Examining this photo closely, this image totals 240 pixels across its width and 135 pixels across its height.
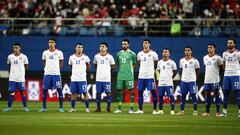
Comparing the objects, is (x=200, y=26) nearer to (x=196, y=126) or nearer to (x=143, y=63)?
A: (x=143, y=63)

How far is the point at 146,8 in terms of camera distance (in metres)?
34.4

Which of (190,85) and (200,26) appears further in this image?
(200,26)

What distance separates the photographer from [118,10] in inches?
1361

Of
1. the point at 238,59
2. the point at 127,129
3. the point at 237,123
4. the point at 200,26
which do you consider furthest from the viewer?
the point at 200,26

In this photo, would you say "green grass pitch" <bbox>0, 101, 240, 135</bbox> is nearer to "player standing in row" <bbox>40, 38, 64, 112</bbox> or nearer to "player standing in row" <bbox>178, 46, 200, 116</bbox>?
"player standing in row" <bbox>178, 46, 200, 116</bbox>

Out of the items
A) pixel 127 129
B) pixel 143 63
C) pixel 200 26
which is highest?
pixel 200 26

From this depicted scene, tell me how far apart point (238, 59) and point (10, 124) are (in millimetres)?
8345

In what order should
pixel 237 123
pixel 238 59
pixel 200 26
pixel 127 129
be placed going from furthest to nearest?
pixel 200 26, pixel 238 59, pixel 237 123, pixel 127 129

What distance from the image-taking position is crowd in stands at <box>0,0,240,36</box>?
33625 mm

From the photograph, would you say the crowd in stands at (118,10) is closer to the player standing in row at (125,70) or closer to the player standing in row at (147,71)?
the player standing in row at (147,71)

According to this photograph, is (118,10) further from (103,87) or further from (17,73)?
(17,73)

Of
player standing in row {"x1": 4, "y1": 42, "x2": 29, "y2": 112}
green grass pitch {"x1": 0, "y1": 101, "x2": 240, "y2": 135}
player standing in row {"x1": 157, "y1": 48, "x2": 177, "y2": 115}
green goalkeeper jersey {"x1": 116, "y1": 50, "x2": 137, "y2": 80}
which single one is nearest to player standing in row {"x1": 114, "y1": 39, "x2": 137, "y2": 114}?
green goalkeeper jersey {"x1": 116, "y1": 50, "x2": 137, "y2": 80}

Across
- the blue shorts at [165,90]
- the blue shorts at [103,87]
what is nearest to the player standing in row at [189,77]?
the blue shorts at [165,90]

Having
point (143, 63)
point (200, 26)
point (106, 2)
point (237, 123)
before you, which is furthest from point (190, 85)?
point (106, 2)
